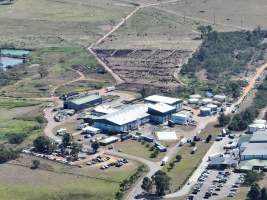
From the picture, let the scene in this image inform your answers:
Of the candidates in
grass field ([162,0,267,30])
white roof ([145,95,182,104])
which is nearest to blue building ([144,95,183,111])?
white roof ([145,95,182,104])

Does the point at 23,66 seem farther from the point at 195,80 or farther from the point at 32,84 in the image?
the point at 195,80

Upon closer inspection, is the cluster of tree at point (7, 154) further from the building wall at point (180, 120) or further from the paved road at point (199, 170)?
the building wall at point (180, 120)

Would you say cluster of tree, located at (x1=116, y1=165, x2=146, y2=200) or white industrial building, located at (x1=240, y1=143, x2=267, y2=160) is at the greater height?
white industrial building, located at (x1=240, y1=143, x2=267, y2=160)

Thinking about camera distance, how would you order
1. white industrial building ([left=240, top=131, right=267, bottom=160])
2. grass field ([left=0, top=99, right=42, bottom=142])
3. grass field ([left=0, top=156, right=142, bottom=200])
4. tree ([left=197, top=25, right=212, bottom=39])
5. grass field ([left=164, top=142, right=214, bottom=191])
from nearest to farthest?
grass field ([left=0, top=156, right=142, bottom=200]) < grass field ([left=164, top=142, right=214, bottom=191]) < white industrial building ([left=240, top=131, right=267, bottom=160]) < grass field ([left=0, top=99, right=42, bottom=142]) < tree ([left=197, top=25, right=212, bottom=39])

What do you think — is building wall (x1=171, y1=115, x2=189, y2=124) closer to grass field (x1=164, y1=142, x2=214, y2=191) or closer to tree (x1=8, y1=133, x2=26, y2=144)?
→ grass field (x1=164, y1=142, x2=214, y2=191)

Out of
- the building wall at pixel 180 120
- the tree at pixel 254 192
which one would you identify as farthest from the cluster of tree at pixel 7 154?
the tree at pixel 254 192

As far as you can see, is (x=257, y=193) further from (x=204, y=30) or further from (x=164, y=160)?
(x=204, y=30)
